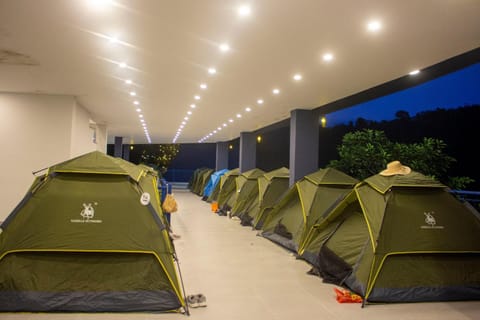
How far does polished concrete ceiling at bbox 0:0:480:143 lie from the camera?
12.7 ft

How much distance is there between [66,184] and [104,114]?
27.0ft

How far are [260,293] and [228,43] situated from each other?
3.17m

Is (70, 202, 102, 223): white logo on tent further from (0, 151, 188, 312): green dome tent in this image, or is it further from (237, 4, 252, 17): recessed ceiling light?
(237, 4, 252, 17): recessed ceiling light

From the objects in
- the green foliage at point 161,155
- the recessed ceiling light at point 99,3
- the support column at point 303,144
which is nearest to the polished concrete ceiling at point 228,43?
the recessed ceiling light at point 99,3

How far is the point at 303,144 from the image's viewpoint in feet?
29.2

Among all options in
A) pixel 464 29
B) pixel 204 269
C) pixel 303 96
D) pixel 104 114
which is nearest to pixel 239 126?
pixel 104 114

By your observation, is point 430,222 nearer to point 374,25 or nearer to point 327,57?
point 374,25

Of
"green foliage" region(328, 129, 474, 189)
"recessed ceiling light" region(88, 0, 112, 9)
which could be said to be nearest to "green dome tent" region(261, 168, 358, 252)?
"green foliage" region(328, 129, 474, 189)

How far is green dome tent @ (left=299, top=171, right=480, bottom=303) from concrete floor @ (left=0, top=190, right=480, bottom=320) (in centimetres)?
A: 17

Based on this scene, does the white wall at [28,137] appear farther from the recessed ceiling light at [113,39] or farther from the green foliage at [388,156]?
the green foliage at [388,156]

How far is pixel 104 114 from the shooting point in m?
11.7

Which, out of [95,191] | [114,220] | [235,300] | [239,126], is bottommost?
[235,300]

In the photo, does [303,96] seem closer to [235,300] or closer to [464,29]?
[464,29]

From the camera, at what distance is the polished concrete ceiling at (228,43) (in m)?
3.87
